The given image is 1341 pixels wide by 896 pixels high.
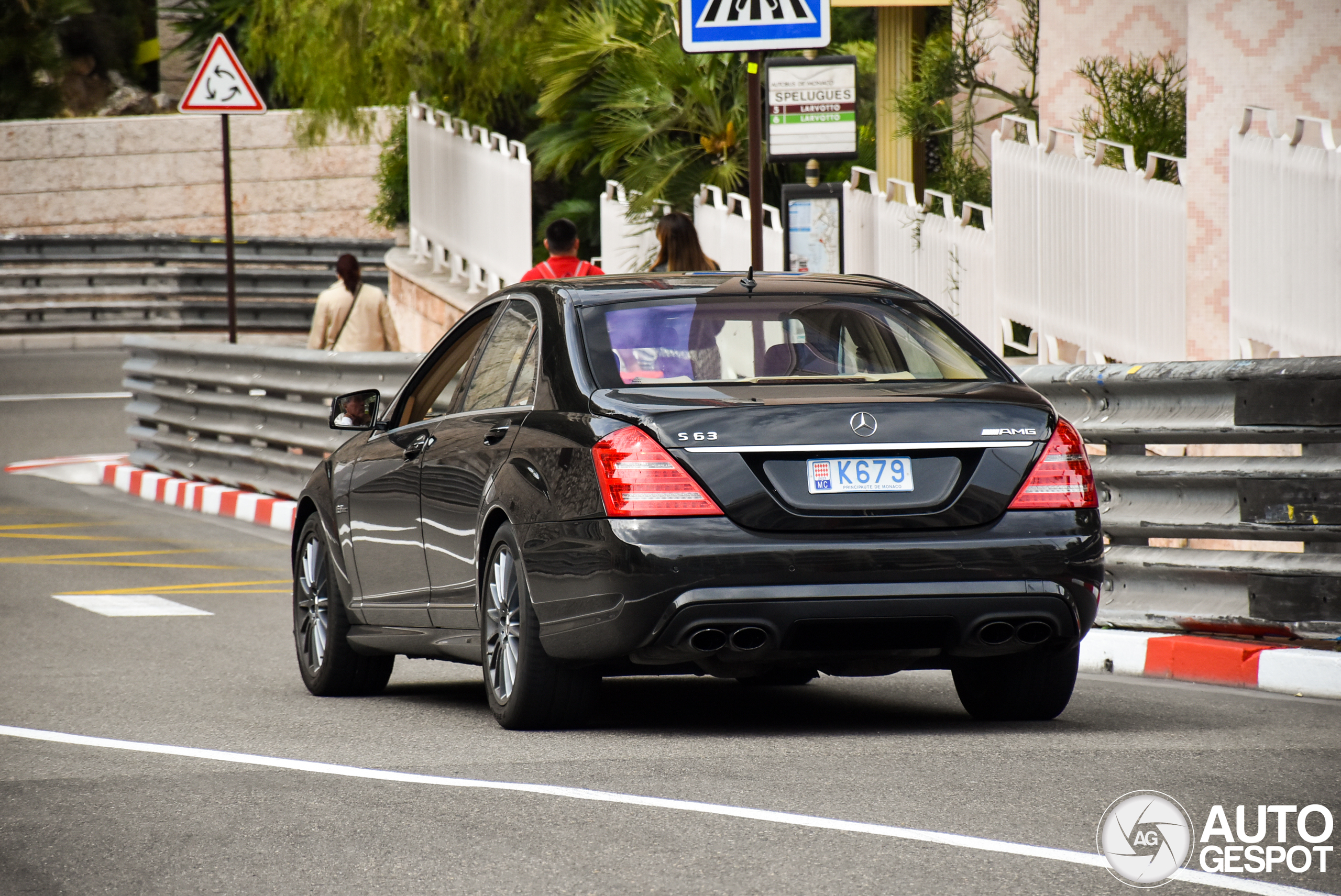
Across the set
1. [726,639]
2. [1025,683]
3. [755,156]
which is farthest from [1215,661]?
[755,156]

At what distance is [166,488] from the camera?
19500 millimetres

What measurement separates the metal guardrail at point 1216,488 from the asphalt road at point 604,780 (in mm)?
506

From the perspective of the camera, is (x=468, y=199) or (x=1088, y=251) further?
(x=468, y=199)

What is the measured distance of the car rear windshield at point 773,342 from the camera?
7.33 m

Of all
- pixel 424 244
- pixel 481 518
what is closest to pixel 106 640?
pixel 481 518

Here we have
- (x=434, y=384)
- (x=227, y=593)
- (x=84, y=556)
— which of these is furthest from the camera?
(x=84, y=556)

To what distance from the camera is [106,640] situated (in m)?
10.8

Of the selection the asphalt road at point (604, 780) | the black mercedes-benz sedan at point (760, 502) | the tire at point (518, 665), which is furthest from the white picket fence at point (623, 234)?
the tire at point (518, 665)

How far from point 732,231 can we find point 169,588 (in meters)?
7.34

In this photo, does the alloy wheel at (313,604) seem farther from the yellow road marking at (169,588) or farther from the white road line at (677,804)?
the yellow road marking at (169,588)

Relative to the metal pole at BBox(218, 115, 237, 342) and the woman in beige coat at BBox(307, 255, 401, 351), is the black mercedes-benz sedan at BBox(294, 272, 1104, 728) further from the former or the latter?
the metal pole at BBox(218, 115, 237, 342)

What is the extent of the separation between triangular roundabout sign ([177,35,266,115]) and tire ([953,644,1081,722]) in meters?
13.1

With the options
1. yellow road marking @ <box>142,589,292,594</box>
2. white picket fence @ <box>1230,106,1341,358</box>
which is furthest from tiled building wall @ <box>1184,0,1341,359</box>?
yellow road marking @ <box>142,589,292,594</box>

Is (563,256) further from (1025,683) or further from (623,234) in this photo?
(623,234)
